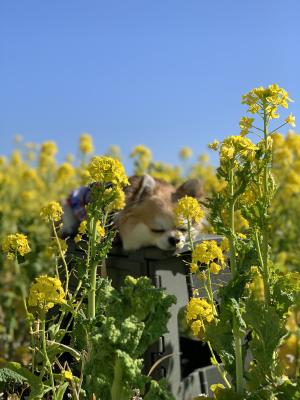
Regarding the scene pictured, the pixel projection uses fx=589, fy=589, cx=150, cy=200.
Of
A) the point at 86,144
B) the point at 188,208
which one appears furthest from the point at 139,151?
the point at 188,208

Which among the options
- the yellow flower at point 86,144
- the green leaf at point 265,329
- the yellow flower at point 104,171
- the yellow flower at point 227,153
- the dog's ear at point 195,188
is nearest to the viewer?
the green leaf at point 265,329

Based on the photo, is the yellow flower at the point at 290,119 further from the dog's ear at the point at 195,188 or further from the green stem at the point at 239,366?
the dog's ear at the point at 195,188

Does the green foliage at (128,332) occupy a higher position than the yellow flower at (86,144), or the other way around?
the yellow flower at (86,144)

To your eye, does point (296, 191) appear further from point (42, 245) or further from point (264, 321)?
point (42, 245)

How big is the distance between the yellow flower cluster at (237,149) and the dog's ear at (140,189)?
212 cm

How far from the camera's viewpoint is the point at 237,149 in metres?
1.75

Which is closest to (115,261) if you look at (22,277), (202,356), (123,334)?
(22,277)

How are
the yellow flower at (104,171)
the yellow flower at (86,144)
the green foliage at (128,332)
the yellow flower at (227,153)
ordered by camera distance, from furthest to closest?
the yellow flower at (86,144)
the yellow flower at (104,171)
the yellow flower at (227,153)
the green foliage at (128,332)

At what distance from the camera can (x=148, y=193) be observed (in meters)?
3.94

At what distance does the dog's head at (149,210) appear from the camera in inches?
Result: 145

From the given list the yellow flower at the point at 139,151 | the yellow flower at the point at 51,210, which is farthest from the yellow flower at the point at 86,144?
the yellow flower at the point at 51,210

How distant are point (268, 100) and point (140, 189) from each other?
7.24 ft

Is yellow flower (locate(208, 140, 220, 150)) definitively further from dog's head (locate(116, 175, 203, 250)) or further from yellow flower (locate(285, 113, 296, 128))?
dog's head (locate(116, 175, 203, 250))

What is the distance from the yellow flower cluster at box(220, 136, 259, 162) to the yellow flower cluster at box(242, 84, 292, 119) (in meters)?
0.11
